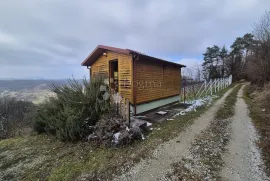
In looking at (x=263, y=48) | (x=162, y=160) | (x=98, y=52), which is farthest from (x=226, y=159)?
(x=263, y=48)

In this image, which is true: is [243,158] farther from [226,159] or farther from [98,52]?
[98,52]

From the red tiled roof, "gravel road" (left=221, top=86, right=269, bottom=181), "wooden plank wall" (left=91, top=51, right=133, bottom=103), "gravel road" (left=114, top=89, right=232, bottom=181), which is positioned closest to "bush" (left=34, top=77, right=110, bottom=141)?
"wooden plank wall" (left=91, top=51, right=133, bottom=103)

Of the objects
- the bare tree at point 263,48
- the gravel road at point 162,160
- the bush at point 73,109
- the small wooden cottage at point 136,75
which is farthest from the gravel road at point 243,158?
the bare tree at point 263,48

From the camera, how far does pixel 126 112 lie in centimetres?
468

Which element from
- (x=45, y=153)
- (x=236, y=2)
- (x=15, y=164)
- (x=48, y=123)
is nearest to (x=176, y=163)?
(x=45, y=153)

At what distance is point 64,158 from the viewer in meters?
3.32

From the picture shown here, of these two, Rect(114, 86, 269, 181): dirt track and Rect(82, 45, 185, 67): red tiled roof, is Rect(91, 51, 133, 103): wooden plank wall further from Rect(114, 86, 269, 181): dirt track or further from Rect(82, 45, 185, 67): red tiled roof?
Rect(114, 86, 269, 181): dirt track

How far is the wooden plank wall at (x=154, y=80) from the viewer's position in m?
6.81

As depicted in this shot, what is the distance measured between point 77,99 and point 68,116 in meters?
0.70

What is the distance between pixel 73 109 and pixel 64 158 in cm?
162

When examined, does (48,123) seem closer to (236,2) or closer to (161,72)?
(161,72)

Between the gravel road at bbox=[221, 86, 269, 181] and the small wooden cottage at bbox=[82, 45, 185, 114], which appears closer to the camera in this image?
the gravel road at bbox=[221, 86, 269, 181]

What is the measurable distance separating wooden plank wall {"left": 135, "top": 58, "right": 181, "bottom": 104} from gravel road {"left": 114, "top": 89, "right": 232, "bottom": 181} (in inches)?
120

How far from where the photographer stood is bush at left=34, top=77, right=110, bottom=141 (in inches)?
169
